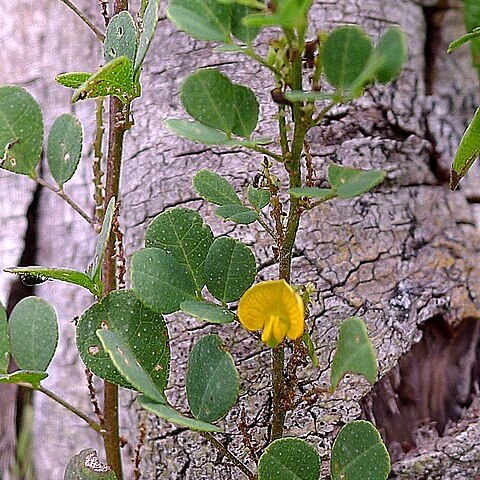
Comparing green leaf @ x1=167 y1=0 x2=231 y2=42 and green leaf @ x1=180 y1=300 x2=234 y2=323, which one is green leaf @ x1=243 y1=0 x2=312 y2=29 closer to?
green leaf @ x1=167 y1=0 x2=231 y2=42

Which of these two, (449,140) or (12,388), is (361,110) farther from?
(12,388)

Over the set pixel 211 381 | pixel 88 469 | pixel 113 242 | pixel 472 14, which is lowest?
pixel 88 469

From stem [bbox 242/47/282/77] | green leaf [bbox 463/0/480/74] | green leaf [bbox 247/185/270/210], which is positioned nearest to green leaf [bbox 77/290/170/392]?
green leaf [bbox 247/185/270/210]

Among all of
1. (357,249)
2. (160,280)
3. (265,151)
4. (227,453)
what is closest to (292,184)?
(265,151)

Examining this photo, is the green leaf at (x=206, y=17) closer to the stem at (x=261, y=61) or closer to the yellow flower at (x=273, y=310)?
the stem at (x=261, y=61)

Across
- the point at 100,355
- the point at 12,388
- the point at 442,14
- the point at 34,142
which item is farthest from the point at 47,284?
the point at 442,14

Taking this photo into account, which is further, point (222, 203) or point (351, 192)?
point (222, 203)

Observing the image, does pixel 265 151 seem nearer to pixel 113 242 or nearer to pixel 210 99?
pixel 210 99

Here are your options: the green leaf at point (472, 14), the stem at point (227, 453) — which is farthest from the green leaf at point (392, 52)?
the green leaf at point (472, 14)
